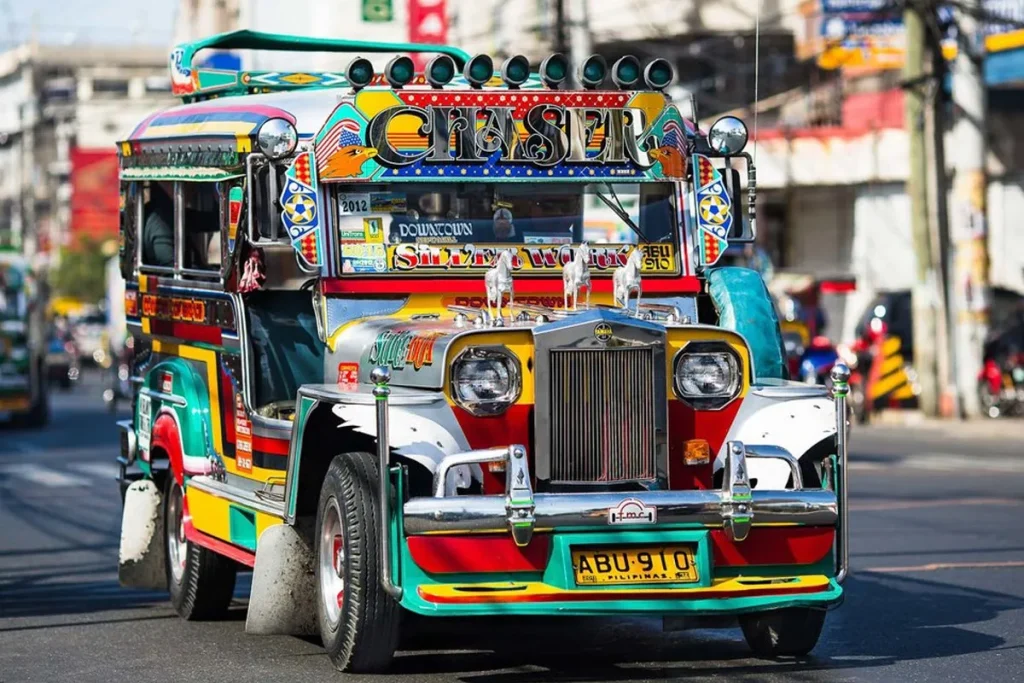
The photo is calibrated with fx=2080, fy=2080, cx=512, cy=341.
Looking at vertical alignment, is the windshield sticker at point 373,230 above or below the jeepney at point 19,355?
above

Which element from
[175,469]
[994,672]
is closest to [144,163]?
[175,469]

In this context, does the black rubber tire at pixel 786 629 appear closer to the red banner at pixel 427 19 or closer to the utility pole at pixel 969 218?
the utility pole at pixel 969 218

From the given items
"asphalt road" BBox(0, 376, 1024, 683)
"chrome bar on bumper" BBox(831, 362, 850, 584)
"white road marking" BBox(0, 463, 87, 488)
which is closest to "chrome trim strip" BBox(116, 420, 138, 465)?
"asphalt road" BBox(0, 376, 1024, 683)

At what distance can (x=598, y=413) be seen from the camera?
334 inches

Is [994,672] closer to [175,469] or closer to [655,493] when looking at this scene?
[655,493]

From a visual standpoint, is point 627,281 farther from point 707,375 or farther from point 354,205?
point 354,205

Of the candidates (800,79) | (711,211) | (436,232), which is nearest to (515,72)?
(436,232)

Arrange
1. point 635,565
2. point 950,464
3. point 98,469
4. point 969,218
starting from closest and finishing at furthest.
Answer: point 635,565
point 950,464
point 98,469
point 969,218

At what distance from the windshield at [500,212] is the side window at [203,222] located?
1059 mm

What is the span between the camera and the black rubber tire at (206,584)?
11023 mm

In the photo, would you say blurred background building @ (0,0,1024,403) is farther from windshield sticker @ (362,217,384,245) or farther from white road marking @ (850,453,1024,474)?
windshield sticker @ (362,217,384,245)

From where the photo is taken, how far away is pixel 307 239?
9828 mm

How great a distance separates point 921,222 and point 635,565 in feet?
72.8

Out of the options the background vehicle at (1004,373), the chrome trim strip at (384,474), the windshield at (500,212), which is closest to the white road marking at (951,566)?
the windshield at (500,212)
